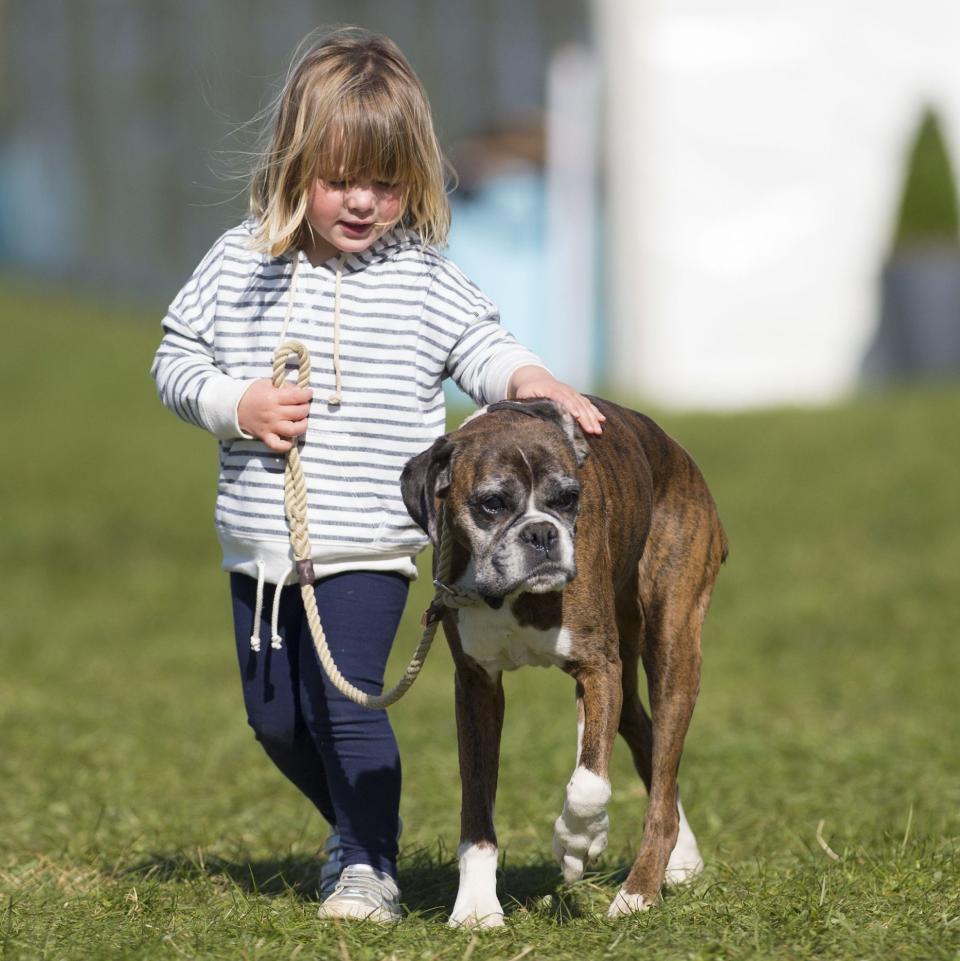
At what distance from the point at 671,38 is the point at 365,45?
45.3ft

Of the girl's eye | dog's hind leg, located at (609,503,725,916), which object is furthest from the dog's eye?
dog's hind leg, located at (609,503,725,916)

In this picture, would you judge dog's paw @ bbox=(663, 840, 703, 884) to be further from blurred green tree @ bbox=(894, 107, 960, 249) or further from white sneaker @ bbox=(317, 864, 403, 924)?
blurred green tree @ bbox=(894, 107, 960, 249)

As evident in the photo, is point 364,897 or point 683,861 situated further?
point 683,861

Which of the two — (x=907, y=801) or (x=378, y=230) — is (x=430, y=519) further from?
(x=907, y=801)

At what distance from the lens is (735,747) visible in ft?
22.4

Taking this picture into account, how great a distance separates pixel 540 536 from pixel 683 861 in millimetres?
1393

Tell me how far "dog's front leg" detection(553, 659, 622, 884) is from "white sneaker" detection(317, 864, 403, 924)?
1.65 ft

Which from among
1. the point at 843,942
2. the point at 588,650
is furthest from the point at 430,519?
the point at 843,942

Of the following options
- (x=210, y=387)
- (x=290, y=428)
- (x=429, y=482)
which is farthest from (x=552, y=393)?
(x=210, y=387)

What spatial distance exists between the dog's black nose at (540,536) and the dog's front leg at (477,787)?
1.47ft

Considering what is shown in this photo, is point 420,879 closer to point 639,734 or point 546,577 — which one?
point 639,734

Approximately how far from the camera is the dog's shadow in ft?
14.0

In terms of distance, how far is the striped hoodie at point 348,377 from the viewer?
13.9 ft

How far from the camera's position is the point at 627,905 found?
4070 millimetres
